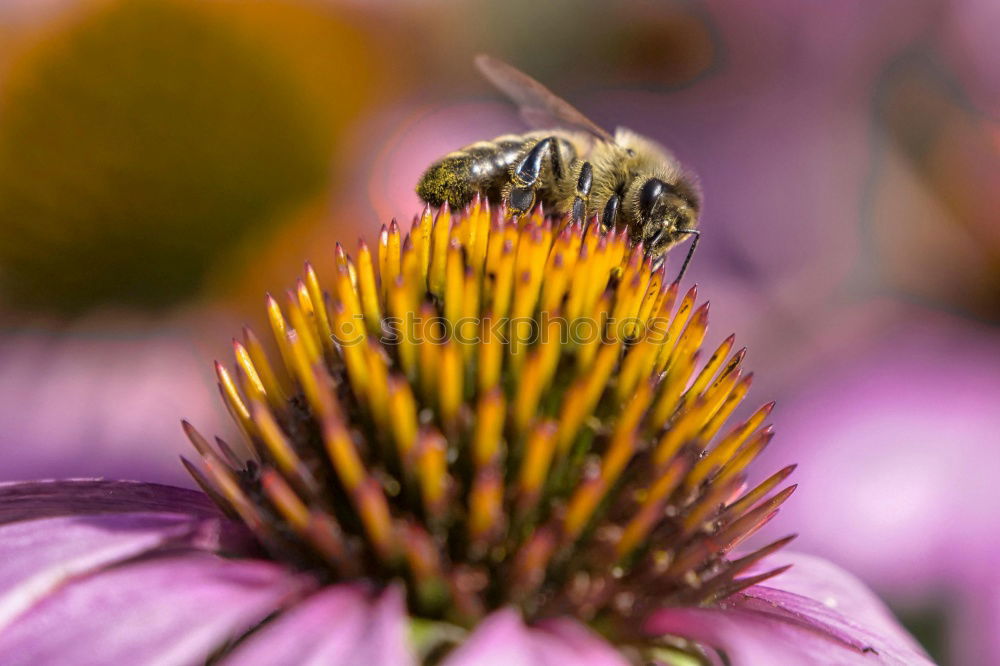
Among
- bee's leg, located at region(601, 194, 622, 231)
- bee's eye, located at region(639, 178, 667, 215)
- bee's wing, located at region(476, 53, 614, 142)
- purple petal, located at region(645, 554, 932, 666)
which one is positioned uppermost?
bee's wing, located at region(476, 53, 614, 142)

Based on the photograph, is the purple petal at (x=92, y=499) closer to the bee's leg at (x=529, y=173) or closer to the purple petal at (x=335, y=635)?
the purple petal at (x=335, y=635)

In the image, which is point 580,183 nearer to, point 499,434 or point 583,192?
point 583,192

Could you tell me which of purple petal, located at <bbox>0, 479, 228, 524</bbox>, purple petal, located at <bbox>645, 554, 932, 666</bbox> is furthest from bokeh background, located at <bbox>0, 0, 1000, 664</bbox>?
purple petal, located at <bbox>0, 479, 228, 524</bbox>

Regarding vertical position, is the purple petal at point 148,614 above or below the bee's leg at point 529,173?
below

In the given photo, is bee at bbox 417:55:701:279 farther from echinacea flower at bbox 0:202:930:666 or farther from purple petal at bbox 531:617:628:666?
purple petal at bbox 531:617:628:666

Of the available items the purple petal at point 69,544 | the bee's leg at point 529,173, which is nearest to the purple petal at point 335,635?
the purple petal at point 69,544

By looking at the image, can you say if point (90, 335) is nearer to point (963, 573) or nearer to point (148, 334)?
point (148, 334)
